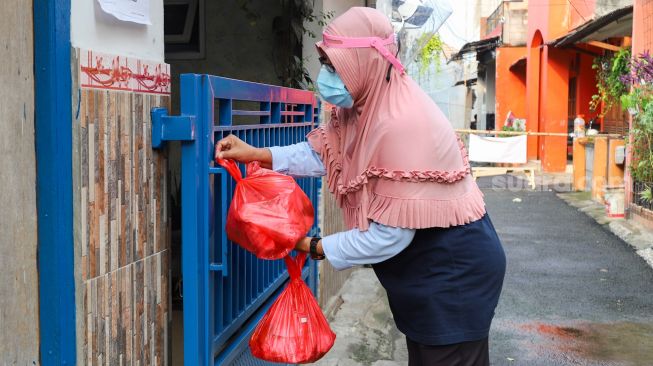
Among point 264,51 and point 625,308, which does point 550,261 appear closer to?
point 625,308

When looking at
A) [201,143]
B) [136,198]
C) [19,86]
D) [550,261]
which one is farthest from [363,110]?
[550,261]

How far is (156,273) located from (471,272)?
1.05m

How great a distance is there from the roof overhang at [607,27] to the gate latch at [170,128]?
420 inches

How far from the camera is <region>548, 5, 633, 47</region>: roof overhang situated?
1175cm

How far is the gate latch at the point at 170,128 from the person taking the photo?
2.34 meters

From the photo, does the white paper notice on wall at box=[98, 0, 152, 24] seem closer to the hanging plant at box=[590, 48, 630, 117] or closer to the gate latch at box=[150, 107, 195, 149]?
A: the gate latch at box=[150, 107, 195, 149]

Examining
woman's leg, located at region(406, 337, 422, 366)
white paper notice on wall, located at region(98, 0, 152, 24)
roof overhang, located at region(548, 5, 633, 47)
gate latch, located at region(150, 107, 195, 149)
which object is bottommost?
woman's leg, located at region(406, 337, 422, 366)

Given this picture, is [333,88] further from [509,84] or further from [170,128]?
[509,84]

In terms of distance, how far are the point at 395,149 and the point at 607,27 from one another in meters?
12.0

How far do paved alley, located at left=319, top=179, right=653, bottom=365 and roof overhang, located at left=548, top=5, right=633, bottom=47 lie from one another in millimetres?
4196

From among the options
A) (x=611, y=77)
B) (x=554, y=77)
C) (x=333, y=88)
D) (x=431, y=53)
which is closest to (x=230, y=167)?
(x=333, y=88)

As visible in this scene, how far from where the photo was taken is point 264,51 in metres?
5.42

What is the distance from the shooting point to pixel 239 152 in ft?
8.83

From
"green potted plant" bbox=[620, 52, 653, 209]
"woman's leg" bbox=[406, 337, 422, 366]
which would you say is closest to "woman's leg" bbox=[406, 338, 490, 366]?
"woman's leg" bbox=[406, 337, 422, 366]
